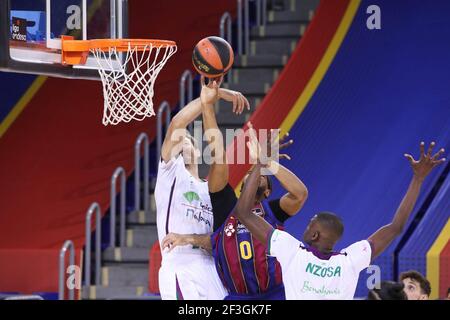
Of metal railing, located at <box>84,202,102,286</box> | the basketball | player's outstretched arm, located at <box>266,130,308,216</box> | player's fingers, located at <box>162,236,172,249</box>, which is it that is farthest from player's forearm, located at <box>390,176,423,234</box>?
metal railing, located at <box>84,202,102,286</box>

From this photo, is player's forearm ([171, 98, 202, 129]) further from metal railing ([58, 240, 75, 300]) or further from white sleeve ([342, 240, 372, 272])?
metal railing ([58, 240, 75, 300])

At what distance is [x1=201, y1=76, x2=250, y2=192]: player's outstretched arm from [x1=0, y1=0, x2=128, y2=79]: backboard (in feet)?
4.87

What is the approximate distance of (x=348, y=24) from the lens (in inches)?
512

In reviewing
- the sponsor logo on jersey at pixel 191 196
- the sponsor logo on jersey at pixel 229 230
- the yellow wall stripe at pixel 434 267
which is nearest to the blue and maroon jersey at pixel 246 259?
the sponsor logo on jersey at pixel 229 230

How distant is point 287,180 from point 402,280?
3.45ft

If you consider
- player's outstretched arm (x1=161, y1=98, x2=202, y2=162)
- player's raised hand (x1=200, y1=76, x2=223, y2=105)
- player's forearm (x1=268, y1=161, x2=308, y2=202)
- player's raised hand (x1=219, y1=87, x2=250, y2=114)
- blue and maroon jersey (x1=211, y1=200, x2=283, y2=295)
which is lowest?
blue and maroon jersey (x1=211, y1=200, x2=283, y2=295)

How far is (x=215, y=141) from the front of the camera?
6547mm

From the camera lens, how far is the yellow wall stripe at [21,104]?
44.0 ft

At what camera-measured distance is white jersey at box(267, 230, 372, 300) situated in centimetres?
587

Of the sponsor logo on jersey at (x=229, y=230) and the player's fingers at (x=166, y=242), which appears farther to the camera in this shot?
the player's fingers at (x=166, y=242)

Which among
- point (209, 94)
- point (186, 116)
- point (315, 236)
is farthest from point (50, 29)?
point (315, 236)

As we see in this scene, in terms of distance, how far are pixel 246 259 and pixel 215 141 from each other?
855 millimetres

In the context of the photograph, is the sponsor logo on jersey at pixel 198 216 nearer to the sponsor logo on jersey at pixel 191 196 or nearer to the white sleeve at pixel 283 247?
the sponsor logo on jersey at pixel 191 196
